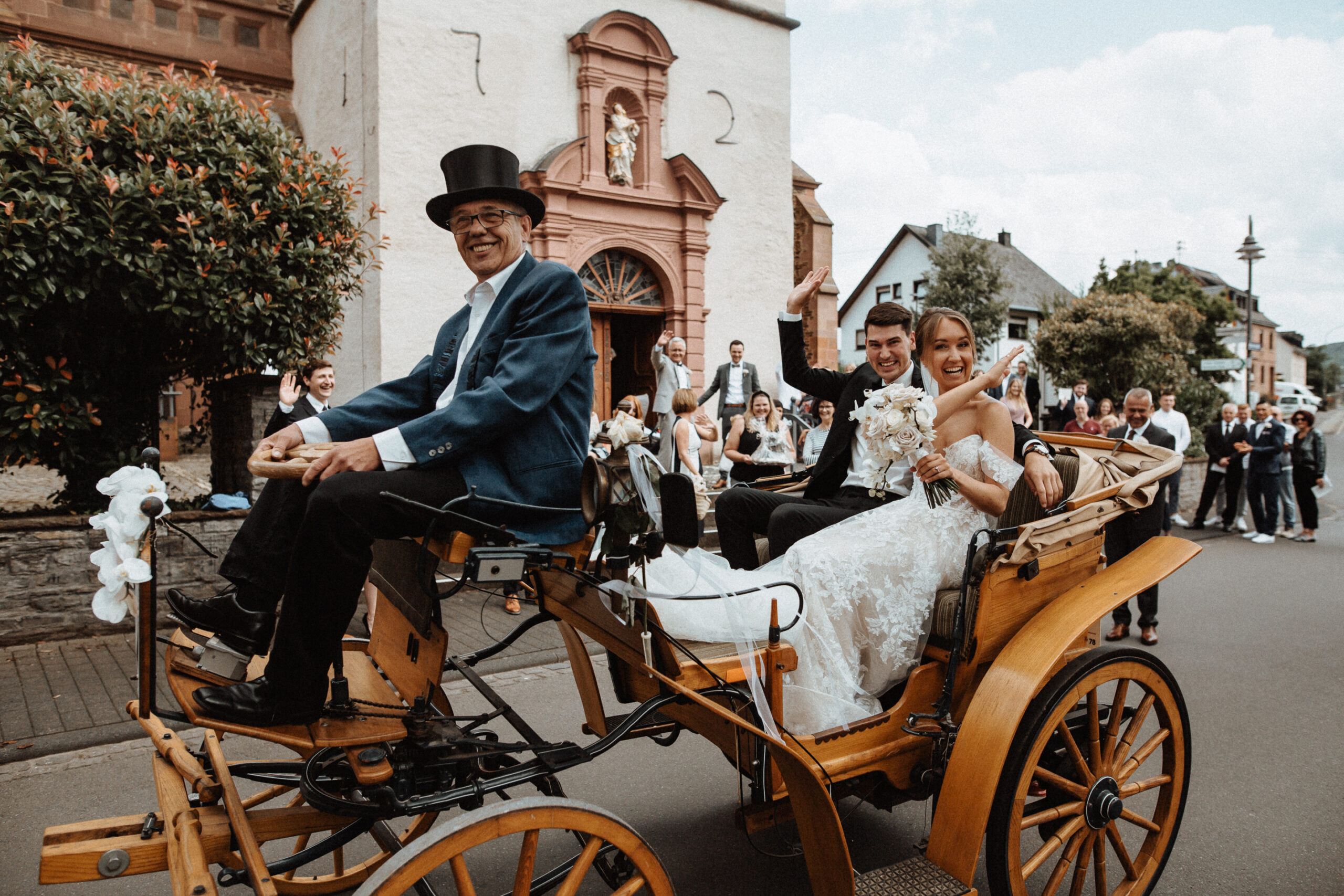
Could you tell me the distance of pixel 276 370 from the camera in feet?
22.1

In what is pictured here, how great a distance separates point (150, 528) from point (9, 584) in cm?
471

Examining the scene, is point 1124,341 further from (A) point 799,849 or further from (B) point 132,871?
(B) point 132,871

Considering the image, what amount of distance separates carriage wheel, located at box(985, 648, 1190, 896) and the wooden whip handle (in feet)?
6.82

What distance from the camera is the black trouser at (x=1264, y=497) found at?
11.0 m

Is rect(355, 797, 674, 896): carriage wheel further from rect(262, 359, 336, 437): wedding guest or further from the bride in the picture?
rect(262, 359, 336, 437): wedding guest

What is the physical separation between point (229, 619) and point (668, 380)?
908 cm

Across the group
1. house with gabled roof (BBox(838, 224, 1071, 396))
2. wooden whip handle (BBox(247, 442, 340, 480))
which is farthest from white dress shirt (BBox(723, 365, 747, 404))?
house with gabled roof (BBox(838, 224, 1071, 396))

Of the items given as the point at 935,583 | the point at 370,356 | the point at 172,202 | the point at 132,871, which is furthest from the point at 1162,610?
the point at 370,356

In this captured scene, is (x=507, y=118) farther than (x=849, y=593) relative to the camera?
Yes

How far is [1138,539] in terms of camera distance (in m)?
5.95

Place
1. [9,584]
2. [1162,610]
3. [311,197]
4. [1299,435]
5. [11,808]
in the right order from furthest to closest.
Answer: [1299,435] < [1162,610] < [311,197] < [9,584] < [11,808]

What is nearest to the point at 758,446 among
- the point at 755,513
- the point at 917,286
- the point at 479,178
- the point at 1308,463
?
the point at 755,513

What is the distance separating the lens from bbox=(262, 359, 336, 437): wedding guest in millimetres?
6180

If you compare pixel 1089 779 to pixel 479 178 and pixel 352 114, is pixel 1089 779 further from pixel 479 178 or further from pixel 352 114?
pixel 352 114
